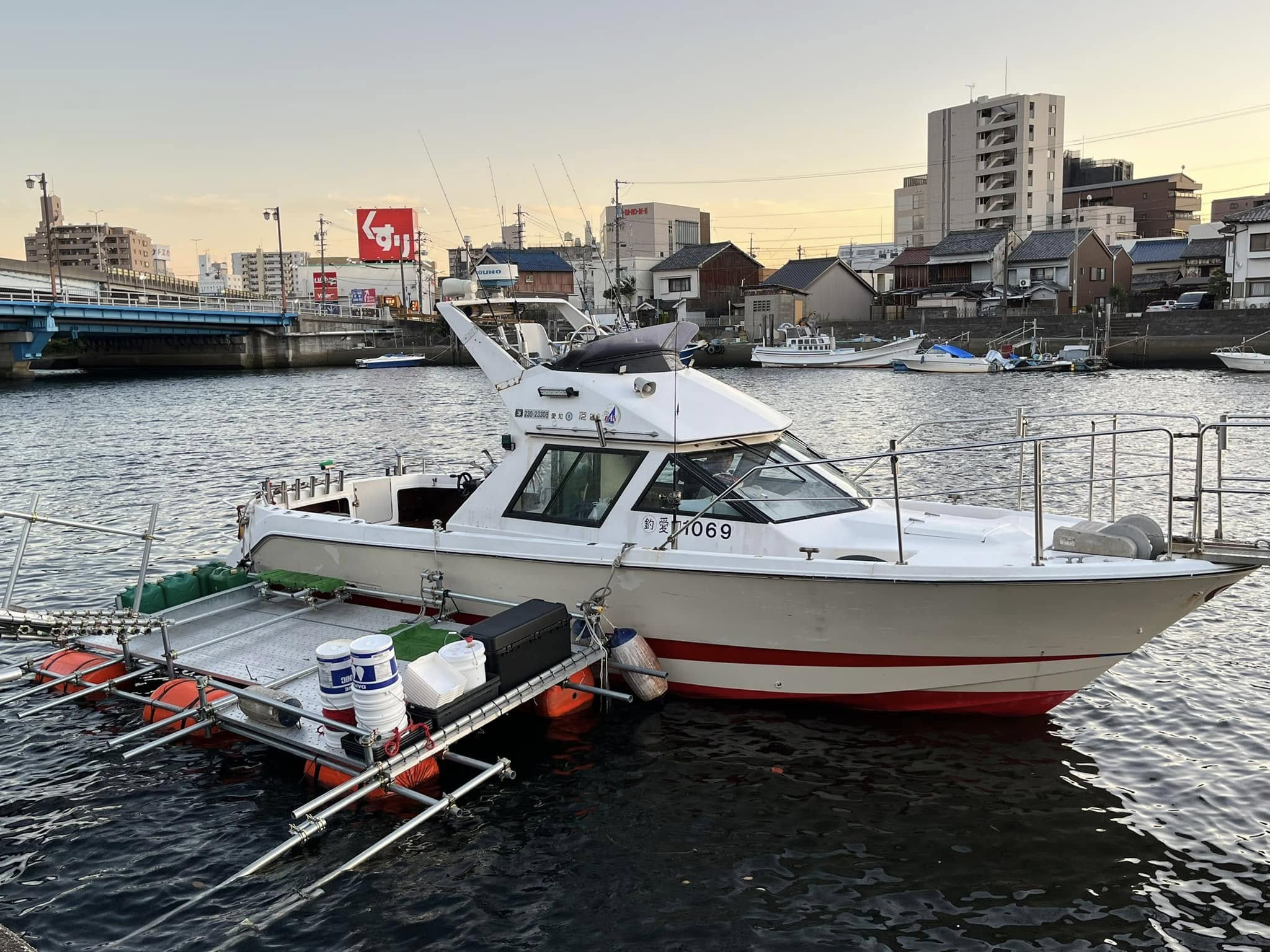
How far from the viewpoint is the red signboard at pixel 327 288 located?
130 metres

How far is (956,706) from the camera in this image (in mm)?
8969

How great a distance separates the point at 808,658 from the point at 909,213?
12614 cm

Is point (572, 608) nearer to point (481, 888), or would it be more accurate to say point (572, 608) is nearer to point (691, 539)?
point (691, 539)

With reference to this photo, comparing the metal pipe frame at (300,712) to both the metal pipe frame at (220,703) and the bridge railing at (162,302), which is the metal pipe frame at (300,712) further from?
the bridge railing at (162,302)

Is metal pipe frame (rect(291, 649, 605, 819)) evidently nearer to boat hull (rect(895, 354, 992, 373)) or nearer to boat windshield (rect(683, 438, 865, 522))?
boat windshield (rect(683, 438, 865, 522))

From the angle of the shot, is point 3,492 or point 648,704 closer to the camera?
point 648,704

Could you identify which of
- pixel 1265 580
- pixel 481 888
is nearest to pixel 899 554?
pixel 481 888

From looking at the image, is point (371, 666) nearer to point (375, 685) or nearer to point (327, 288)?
point (375, 685)

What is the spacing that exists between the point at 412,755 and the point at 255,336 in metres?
78.3

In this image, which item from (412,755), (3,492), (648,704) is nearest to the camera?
(412,755)

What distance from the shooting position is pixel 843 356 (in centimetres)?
6662

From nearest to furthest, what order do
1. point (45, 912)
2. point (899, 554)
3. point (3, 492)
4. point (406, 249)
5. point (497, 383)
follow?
point (45, 912) → point (899, 554) → point (497, 383) → point (3, 492) → point (406, 249)

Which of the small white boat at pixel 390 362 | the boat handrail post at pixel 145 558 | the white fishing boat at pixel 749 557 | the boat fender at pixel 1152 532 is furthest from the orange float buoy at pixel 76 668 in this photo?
the small white boat at pixel 390 362

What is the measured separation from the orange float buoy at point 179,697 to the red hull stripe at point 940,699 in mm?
4701
